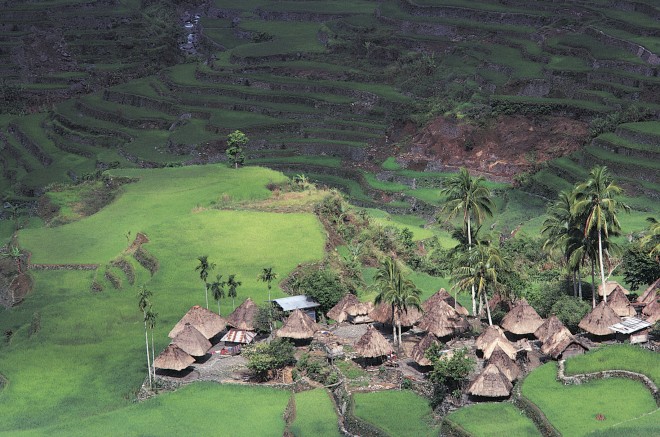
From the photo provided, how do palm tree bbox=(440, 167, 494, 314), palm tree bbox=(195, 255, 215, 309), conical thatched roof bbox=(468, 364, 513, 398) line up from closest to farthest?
conical thatched roof bbox=(468, 364, 513, 398) < palm tree bbox=(195, 255, 215, 309) < palm tree bbox=(440, 167, 494, 314)

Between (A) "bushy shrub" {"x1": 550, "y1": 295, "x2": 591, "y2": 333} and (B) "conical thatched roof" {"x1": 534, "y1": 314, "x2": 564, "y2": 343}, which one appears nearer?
(B) "conical thatched roof" {"x1": 534, "y1": 314, "x2": 564, "y2": 343}

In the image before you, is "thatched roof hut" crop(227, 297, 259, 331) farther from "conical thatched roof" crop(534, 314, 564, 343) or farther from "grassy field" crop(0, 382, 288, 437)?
"conical thatched roof" crop(534, 314, 564, 343)

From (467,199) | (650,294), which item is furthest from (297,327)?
(650,294)

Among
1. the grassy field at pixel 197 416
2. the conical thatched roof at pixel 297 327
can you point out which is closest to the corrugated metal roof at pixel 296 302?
the conical thatched roof at pixel 297 327

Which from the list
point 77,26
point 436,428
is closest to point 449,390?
point 436,428

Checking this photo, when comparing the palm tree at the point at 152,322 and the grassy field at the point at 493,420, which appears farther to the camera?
the palm tree at the point at 152,322

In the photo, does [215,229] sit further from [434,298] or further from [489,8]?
[489,8]

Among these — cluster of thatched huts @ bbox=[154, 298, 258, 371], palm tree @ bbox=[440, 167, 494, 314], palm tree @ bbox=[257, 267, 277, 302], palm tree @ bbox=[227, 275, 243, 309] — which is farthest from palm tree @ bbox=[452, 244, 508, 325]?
Answer: palm tree @ bbox=[227, 275, 243, 309]

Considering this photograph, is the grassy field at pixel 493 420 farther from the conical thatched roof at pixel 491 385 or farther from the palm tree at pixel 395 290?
the palm tree at pixel 395 290
